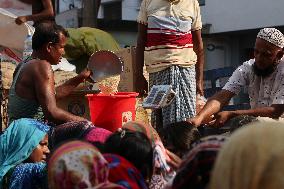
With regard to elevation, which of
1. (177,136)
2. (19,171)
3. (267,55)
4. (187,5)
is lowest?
(19,171)

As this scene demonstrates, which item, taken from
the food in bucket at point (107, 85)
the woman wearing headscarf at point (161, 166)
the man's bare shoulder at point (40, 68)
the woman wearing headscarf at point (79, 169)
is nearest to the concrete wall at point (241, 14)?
the food in bucket at point (107, 85)

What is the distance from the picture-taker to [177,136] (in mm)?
3379

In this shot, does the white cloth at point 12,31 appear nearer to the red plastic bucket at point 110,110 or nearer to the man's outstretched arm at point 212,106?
the red plastic bucket at point 110,110

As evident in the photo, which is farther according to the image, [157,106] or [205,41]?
[205,41]

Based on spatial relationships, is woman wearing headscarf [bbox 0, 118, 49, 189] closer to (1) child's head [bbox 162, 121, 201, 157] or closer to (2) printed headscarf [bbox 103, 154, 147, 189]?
(1) child's head [bbox 162, 121, 201, 157]

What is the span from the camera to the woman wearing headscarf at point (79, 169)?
7.31 ft

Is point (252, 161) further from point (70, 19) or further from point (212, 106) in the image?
point (70, 19)

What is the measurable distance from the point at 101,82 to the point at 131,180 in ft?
7.96

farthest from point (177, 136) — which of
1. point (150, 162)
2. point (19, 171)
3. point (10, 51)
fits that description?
point (10, 51)

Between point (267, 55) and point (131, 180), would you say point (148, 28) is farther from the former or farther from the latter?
point (131, 180)

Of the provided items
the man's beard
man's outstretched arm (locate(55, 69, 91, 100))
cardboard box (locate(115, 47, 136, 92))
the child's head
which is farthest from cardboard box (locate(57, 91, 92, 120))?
the child's head

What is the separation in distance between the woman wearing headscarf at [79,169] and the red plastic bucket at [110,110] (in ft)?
6.87

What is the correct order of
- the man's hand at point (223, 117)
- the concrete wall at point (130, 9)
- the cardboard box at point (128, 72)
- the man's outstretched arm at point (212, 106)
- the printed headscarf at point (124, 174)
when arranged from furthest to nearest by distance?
the concrete wall at point (130, 9) < the cardboard box at point (128, 72) < the man's outstretched arm at point (212, 106) < the man's hand at point (223, 117) < the printed headscarf at point (124, 174)

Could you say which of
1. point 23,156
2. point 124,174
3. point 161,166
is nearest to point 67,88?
point 23,156
